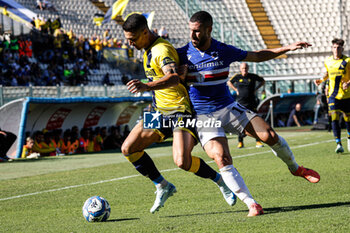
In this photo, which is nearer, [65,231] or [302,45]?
[65,231]

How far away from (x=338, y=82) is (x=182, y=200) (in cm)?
630

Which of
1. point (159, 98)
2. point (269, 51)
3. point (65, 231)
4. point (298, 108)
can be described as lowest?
point (298, 108)

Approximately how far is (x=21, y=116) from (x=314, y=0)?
1199 inches

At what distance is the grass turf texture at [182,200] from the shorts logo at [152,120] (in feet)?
3.29

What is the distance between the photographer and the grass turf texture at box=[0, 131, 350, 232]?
5.40 metres

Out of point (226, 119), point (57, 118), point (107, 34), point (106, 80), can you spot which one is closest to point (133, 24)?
point (226, 119)

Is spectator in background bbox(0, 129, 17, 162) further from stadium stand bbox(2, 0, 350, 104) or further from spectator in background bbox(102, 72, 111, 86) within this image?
stadium stand bbox(2, 0, 350, 104)

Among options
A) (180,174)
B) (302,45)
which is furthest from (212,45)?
(180,174)

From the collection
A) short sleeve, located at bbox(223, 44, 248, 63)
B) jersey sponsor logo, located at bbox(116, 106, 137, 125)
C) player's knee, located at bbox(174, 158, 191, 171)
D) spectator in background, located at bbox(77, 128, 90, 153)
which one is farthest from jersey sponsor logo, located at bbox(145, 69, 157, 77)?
jersey sponsor logo, located at bbox(116, 106, 137, 125)

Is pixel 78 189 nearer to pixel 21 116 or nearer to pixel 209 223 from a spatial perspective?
pixel 209 223

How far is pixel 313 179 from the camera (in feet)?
21.1

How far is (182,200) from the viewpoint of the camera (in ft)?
24.6

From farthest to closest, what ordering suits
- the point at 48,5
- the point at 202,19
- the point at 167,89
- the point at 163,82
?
the point at 48,5 < the point at 167,89 < the point at 202,19 < the point at 163,82

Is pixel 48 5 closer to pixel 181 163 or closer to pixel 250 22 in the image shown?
pixel 250 22
